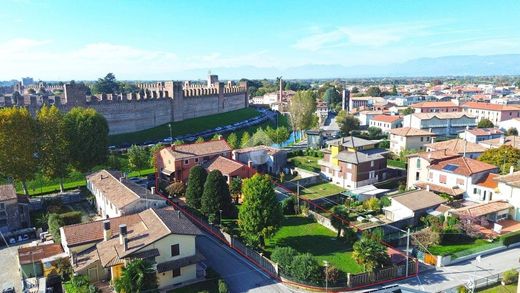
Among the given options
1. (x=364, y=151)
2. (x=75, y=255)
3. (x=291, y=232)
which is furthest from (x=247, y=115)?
(x=75, y=255)

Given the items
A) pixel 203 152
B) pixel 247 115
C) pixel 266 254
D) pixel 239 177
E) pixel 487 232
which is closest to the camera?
pixel 266 254

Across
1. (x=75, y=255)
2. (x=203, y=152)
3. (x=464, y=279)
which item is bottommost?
(x=464, y=279)

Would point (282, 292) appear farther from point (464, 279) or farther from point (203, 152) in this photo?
point (203, 152)

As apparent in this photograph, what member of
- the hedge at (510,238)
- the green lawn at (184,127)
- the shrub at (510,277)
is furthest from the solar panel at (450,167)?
the green lawn at (184,127)

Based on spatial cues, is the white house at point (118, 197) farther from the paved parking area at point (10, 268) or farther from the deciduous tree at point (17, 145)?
the paved parking area at point (10, 268)

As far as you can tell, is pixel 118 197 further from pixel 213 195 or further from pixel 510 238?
pixel 510 238

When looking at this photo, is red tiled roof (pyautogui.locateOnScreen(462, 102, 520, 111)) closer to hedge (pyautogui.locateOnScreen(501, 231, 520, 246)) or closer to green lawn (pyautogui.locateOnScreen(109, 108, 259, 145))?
green lawn (pyautogui.locateOnScreen(109, 108, 259, 145))
